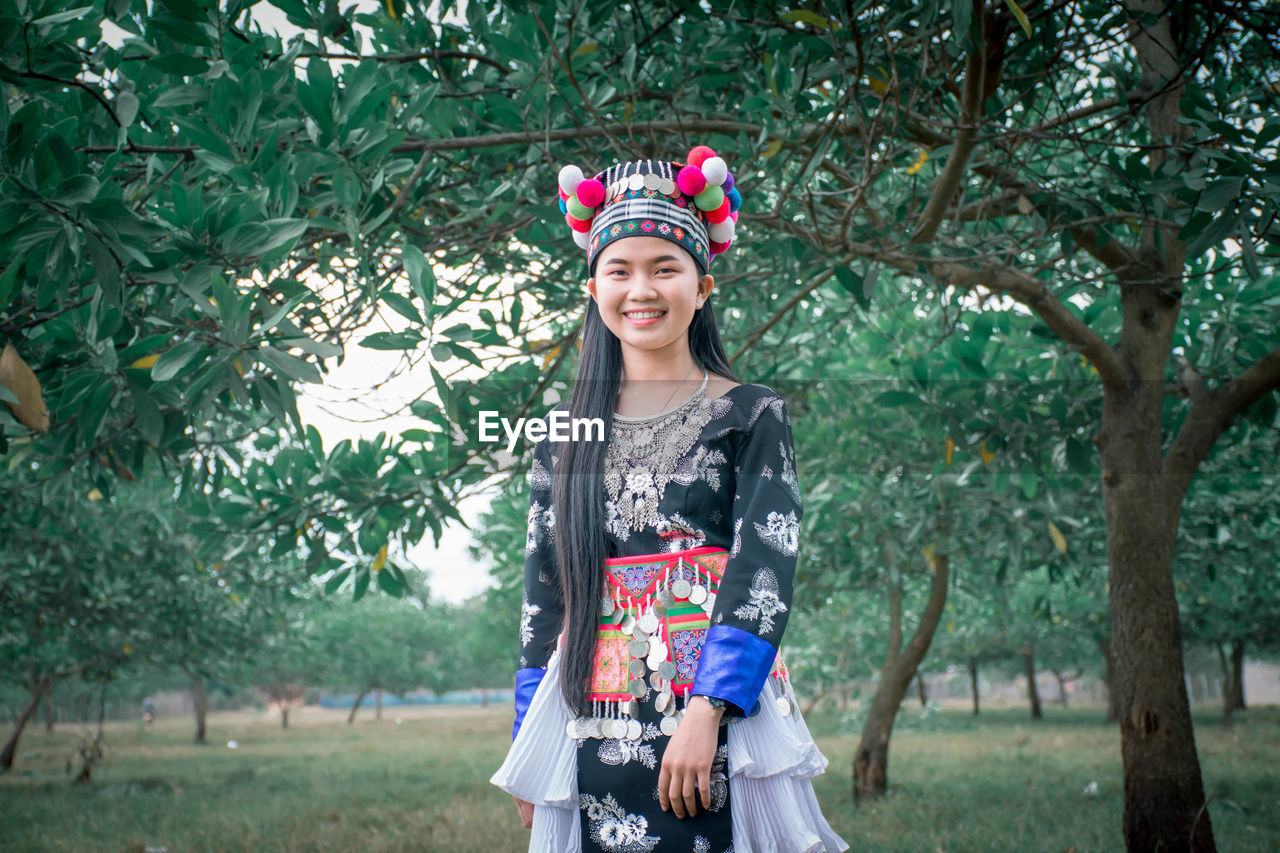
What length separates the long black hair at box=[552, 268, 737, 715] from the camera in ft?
5.83

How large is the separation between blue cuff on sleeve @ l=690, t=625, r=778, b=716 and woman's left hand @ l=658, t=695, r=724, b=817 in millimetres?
34

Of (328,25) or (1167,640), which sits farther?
(1167,640)

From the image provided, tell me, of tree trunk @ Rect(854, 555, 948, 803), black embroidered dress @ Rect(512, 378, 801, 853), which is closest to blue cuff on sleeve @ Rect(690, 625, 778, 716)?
black embroidered dress @ Rect(512, 378, 801, 853)

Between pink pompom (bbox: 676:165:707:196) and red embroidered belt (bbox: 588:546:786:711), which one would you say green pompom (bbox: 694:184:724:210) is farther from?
red embroidered belt (bbox: 588:546:786:711)

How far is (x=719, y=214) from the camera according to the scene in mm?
1943

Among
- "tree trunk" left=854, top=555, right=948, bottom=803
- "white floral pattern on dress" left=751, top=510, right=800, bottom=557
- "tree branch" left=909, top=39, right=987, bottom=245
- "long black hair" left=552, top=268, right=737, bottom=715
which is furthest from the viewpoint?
"tree trunk" left=854, top=555, right=948, bottom=803

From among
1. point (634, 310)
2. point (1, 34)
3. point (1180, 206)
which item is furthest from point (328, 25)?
point (1180, 206)

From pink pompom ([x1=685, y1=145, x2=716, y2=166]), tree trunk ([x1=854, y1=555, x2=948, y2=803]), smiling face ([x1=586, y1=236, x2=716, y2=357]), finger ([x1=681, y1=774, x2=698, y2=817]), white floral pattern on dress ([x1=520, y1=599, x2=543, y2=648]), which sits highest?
pink pompom ([x1=685, y1=145, x2=716, y2=166])

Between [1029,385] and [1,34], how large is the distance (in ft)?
12.5

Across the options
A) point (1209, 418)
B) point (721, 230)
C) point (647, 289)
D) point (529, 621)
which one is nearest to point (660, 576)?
point (529, 621)

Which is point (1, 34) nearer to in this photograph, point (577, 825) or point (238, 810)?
point (577, 825)

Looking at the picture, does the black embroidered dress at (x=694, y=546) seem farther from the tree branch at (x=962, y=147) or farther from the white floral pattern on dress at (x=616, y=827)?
the tree branch at (x=962, y=147)

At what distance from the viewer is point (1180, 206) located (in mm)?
3010

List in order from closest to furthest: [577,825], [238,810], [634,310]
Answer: [577,825] < [634,310] < [238,810]
